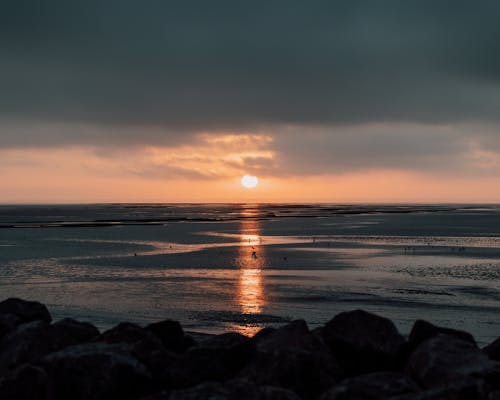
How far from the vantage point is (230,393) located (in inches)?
333

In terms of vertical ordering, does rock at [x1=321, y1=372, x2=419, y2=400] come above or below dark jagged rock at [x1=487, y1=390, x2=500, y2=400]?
below

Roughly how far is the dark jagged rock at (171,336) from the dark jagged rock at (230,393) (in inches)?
234

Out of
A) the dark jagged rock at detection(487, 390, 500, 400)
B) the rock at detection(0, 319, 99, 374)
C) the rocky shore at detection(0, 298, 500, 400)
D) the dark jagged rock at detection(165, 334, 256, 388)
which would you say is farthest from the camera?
the rock at detection(0, 319, 99, 374)

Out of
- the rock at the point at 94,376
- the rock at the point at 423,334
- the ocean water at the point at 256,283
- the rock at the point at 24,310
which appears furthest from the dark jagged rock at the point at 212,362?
the ocean water at the point at 256,283

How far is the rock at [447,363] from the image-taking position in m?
10.2

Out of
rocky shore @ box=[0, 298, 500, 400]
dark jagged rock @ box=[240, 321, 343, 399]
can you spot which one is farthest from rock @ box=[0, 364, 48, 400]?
dark jagged rock @ box=[240, 321, 343, 399]

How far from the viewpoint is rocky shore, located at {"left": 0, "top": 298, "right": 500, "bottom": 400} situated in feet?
30.0

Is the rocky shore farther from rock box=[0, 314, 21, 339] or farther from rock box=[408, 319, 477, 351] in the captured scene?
rock box=[0, 314, 21, 339]

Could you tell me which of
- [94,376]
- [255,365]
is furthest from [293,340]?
[94,376]

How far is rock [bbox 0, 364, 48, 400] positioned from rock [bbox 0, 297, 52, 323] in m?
7.17

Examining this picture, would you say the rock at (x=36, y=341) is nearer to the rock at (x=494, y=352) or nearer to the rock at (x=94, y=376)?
the rock at (x=94, y=376)

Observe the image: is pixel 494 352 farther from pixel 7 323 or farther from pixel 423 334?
pixel 7 323

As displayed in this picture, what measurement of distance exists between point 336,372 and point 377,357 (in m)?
1.77

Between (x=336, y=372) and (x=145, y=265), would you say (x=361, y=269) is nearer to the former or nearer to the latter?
(x=145, y=265)
